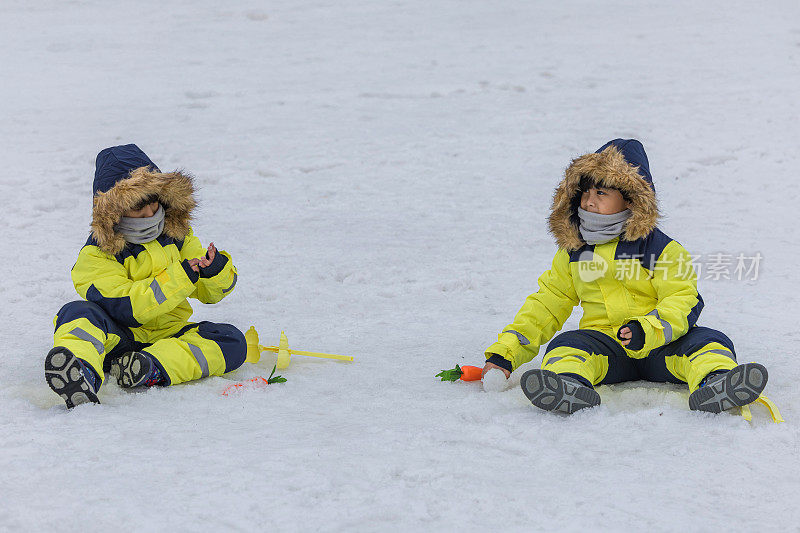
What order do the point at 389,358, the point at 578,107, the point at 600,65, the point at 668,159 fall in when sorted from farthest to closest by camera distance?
the point at 600,65, the point at 578,107, the point at 668,159, the point at 389,358

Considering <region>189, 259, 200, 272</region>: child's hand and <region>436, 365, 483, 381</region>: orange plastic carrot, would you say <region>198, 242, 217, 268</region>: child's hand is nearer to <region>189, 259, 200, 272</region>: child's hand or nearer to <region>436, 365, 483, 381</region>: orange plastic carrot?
<region>189, 259, 200, 272</region>: child's hand

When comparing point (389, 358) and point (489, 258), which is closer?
point (389, 358)

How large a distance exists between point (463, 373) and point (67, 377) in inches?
68.2

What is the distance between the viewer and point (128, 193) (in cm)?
407

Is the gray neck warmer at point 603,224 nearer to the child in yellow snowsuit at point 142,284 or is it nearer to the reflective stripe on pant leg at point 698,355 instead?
the reflective stripe on pant leg at point 698,355

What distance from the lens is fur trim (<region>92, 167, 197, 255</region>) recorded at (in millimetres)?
4062

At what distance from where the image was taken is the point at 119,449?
10.6 ft

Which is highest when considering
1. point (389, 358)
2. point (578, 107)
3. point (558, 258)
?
point (578, 107)

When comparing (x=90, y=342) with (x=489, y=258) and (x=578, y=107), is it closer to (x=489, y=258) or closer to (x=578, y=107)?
(x=489, y=258)

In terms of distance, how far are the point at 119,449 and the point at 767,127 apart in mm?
7228

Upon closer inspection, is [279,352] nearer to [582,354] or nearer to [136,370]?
[136,370]

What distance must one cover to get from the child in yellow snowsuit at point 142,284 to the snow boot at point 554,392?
4.92ft

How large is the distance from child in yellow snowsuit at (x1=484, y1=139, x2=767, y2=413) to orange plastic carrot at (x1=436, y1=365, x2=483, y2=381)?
9cm

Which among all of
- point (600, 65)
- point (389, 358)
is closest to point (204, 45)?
point (600, 65)
